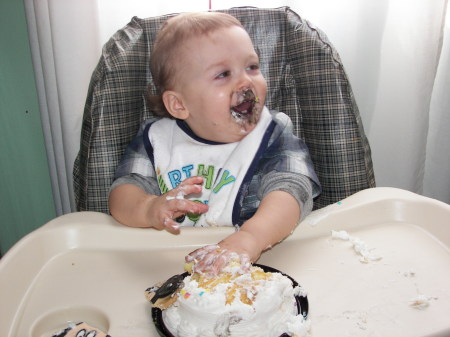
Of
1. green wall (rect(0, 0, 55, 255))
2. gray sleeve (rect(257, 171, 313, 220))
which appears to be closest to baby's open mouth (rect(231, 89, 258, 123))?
gray sleeve (rect(257, 171, 313, 220))

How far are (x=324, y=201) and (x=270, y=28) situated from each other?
425mm

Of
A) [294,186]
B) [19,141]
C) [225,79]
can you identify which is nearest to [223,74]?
[225,79]

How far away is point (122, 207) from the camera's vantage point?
895mm

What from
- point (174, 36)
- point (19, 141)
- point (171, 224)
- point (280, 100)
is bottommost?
point (19, 141)

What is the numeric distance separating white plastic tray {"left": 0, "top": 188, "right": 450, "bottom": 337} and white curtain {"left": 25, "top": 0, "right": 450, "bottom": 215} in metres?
0.59

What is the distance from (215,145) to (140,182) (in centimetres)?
18

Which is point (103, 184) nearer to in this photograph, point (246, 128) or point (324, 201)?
point (246, 128)

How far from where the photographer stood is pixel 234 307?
1.82ft

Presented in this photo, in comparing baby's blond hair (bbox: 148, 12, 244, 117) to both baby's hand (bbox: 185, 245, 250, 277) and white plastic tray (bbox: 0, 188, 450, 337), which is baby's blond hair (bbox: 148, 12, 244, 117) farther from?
baby's hand (bbox: 185, 245, 250, 277)

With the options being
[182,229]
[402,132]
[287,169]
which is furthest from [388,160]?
[182,229]

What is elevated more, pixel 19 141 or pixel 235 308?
pixel 235 308

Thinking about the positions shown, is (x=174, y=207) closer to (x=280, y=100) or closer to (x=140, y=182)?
(x=140, y=182)

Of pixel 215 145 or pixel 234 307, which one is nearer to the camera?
pixel 234 307

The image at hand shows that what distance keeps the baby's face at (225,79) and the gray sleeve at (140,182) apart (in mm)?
188
